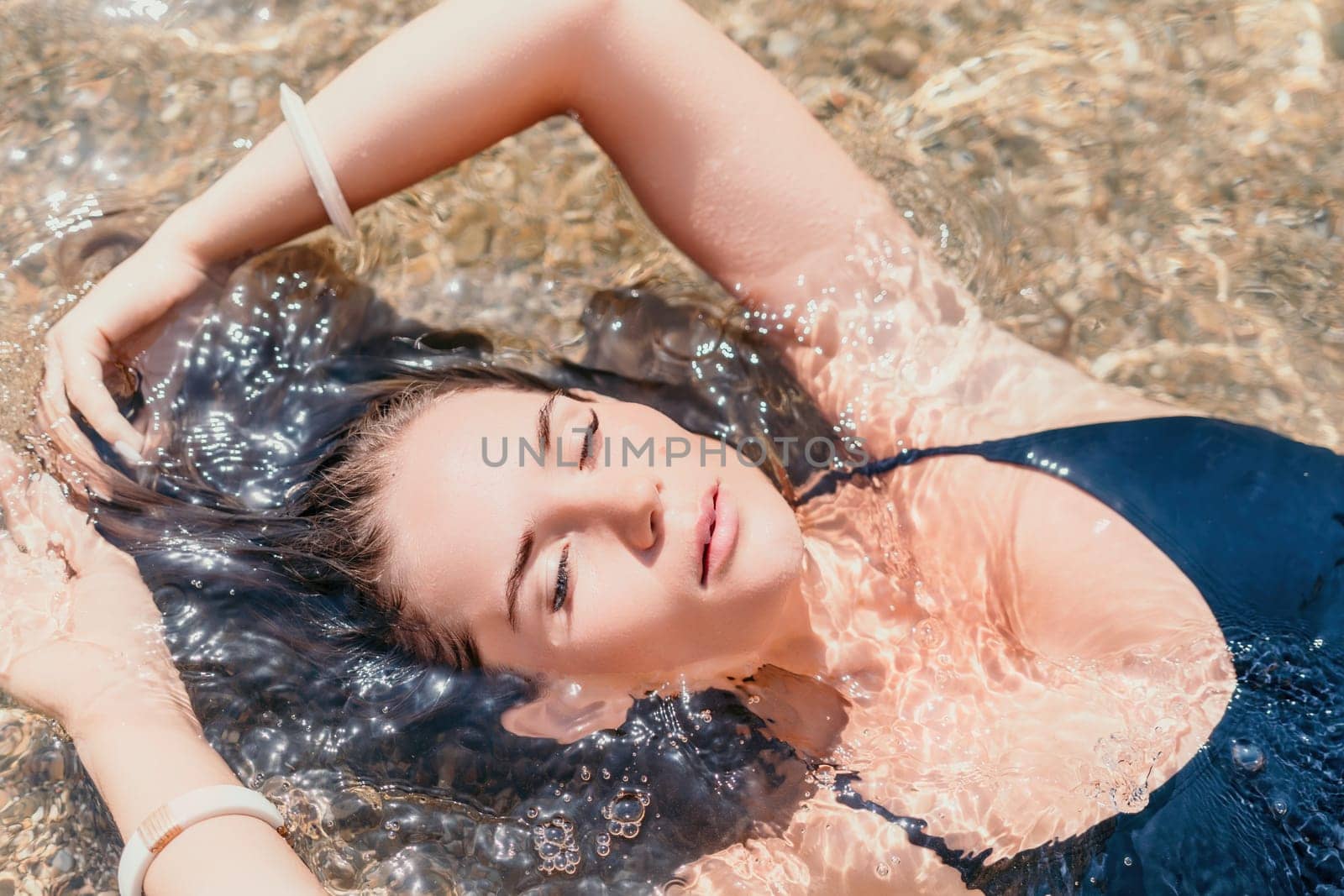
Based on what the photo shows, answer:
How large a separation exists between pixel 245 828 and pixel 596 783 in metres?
0.81

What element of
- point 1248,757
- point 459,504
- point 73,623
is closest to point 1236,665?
point 1248,757

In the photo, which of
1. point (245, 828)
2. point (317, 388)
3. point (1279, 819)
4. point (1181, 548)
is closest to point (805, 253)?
point (1181, 548)

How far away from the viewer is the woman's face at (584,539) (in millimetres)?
2092

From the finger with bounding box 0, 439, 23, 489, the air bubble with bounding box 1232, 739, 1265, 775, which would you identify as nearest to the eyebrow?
the finger with bounding box 0, 439, 23, 489

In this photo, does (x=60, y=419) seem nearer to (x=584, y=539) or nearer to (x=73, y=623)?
(x=73, y=623)

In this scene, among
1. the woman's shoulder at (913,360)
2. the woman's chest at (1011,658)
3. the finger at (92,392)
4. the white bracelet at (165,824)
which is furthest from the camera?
the woman's shoulder at (913,360)

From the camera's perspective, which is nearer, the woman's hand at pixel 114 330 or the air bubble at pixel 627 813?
the woman's hand at pixel 114 330

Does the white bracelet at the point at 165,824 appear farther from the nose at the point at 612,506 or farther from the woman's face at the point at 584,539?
the nose at the point at 612,506

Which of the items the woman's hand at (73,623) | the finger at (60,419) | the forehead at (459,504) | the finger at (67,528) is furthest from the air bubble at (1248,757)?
the finger at (60,419)

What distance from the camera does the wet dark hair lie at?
8.05 ft

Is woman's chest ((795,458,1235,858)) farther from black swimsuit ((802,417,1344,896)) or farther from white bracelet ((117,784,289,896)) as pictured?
white bracelet ((117,784,289,896))

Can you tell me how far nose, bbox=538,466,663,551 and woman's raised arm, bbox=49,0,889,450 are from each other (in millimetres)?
793

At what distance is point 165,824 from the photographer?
6.72ft

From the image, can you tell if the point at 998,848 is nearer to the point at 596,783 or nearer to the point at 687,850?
the point at 687,850
